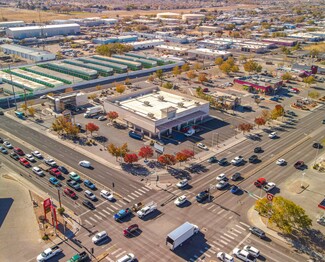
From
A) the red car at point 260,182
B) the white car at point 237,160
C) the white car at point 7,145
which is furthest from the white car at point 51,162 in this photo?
the red car at point 260,182

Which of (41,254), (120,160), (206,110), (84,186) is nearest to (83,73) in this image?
(206,110)

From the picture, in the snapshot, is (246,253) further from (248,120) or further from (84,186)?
(248,120)

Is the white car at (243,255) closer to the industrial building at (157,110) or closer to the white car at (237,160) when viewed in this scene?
the white car at (237,160)

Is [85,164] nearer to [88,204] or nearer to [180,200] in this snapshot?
[88,204]

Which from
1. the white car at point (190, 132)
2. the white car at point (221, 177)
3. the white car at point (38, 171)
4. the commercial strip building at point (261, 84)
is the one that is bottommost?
the white car at point (221, 177)

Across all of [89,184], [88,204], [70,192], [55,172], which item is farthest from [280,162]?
[55,172]

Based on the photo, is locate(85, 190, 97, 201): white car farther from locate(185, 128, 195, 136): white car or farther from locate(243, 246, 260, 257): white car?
locate(185, 128, 195, 136): white car
